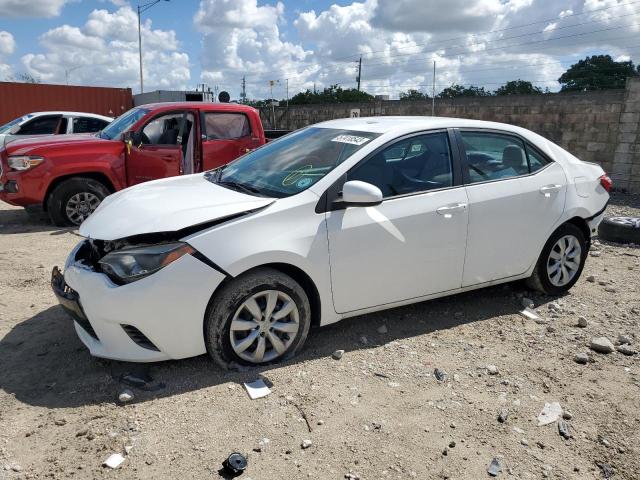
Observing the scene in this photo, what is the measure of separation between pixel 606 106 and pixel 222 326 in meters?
11.6

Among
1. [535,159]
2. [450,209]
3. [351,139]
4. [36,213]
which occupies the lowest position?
[36,213]

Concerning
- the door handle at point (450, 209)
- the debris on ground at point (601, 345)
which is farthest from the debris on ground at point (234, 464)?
the debris on ground at point (601, 345)

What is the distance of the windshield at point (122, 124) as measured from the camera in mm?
7887

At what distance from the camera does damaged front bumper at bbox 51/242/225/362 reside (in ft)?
10.4

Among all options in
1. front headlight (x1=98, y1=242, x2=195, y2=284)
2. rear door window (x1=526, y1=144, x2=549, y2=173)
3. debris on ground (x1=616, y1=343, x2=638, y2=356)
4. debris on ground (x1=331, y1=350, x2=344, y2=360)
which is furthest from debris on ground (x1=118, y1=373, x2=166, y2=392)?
rear door window (x1=526, y1=144, x2=549, y2=173)

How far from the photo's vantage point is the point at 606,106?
39.1ft

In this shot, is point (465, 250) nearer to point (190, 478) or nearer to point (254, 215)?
point (254, 215)

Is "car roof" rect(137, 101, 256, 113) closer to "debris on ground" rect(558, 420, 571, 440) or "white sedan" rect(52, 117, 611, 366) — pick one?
"white sedan" rect(52, 117, 611, 366)

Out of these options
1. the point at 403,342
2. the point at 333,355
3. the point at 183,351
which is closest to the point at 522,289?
the point at 403,342

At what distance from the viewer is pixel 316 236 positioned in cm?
356

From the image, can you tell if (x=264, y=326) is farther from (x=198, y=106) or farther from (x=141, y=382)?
(x=198, y=106)

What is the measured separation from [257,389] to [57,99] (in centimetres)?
2326

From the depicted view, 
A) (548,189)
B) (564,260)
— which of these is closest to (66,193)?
(548,189)

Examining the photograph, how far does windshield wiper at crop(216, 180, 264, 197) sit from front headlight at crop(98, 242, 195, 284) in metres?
0.78
